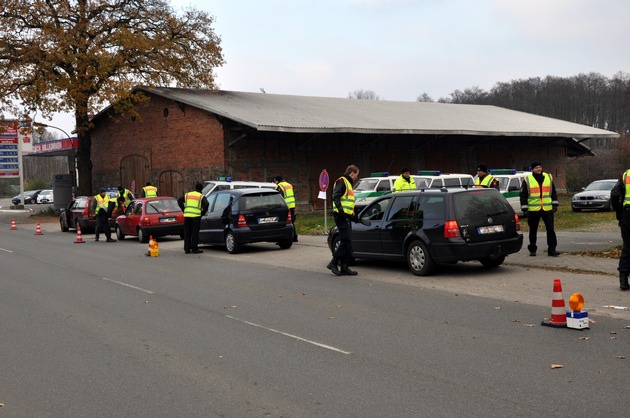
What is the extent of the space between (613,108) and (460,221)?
8715 centimetres

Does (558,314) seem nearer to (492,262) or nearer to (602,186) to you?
(492,262)

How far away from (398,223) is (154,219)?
12.1 m

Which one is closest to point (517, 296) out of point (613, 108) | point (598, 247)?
point (598, 247)

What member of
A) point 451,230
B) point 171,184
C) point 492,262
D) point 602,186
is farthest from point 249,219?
point 171,184

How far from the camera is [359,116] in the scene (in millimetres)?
39656

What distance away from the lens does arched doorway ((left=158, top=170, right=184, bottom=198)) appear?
123 feet

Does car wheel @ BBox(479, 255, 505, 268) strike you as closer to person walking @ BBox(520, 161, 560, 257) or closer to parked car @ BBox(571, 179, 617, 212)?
person walking @ BBox(520, 161, 560, 257)

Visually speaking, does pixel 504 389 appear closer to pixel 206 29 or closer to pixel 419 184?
pixel 419 184

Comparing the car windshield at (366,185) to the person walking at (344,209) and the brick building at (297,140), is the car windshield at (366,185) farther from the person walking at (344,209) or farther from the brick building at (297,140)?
the person walking at (344,209)

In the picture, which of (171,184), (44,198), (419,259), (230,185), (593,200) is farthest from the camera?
(44,198)

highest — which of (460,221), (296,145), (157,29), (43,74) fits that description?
(157,29)

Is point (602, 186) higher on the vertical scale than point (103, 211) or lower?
higher

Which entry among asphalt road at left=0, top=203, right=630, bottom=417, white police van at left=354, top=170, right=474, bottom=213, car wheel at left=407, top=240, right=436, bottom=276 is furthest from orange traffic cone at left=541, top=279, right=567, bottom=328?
white police van at left=354, top=170, right=474, bottom=213

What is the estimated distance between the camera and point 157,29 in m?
40.9
